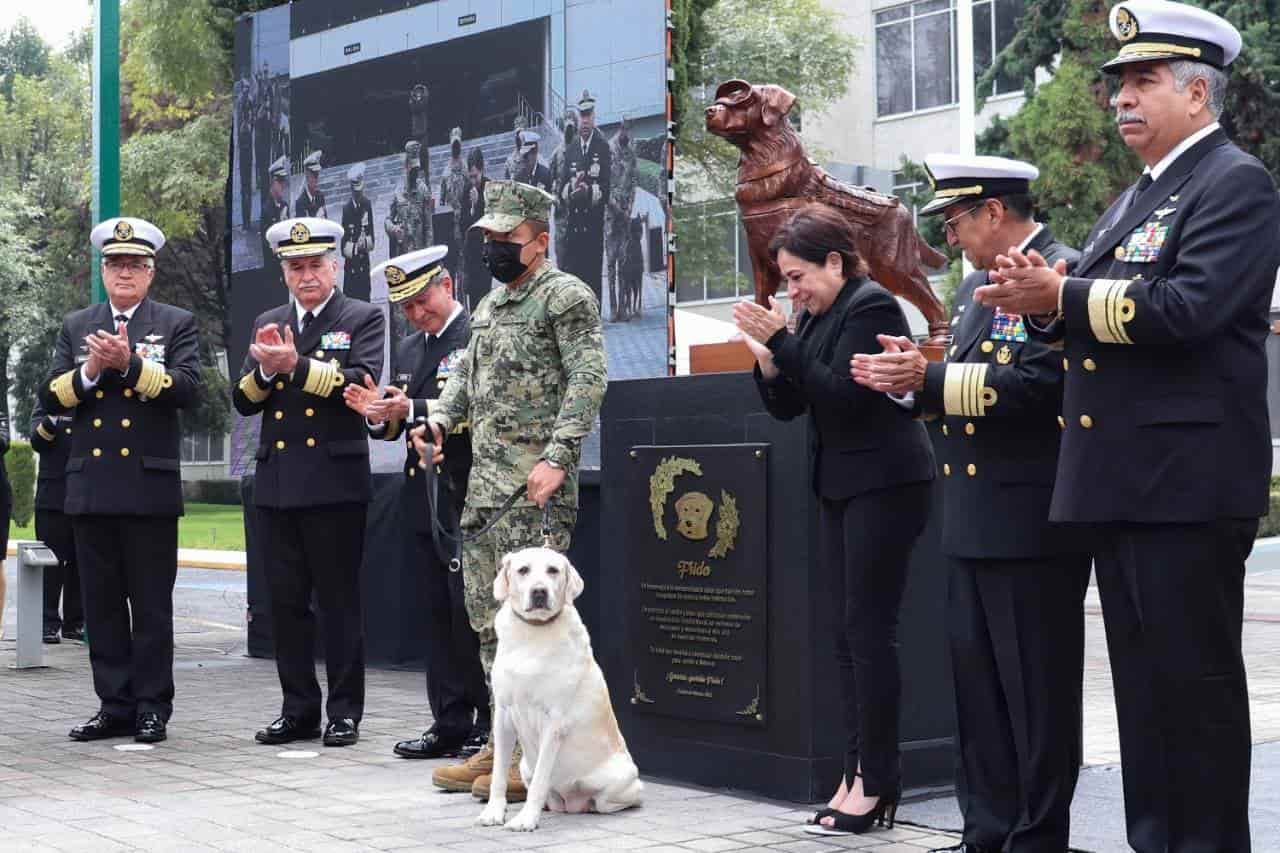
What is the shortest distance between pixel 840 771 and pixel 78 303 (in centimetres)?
4181

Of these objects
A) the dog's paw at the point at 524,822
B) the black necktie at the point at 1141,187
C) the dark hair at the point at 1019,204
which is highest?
the dark hair at the point at 1019,204

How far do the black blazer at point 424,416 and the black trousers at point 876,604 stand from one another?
6.80ft

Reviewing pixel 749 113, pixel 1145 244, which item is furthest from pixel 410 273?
pixel 1145 244

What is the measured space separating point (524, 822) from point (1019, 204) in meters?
2.73

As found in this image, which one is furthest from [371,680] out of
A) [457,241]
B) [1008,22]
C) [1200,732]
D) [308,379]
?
[1008,22]

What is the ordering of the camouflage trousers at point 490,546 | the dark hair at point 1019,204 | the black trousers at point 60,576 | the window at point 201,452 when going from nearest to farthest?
the dark hair at point 1019,204 → the camouflage trousers at point 490,546 → the black trousers at point 60,576 → the window at point 201,452

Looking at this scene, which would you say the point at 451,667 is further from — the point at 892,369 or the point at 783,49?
the point at 783,49

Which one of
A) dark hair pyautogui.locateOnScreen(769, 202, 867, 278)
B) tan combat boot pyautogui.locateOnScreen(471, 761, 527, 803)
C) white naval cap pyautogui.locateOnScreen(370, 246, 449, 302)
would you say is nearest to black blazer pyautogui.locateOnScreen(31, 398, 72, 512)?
white naval cap pyautogui.locateOnScreen(370, 246, 449, 302)

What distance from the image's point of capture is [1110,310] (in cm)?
433

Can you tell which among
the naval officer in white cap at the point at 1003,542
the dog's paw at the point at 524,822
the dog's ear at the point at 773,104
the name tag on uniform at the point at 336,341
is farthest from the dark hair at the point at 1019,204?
the name tag on uniform at the point at 336,341

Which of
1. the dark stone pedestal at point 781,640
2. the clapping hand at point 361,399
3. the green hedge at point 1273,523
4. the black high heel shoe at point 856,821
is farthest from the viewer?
the green hedge at point 1273,523

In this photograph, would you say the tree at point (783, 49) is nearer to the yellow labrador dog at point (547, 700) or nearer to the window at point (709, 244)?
the window at point (709, 244)

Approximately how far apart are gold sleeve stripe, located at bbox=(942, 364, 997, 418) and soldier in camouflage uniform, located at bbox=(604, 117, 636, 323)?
4539mm

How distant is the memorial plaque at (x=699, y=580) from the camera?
687 centimetres
